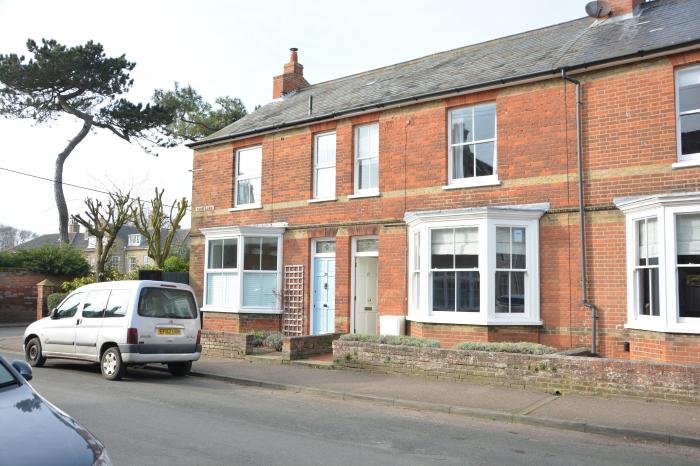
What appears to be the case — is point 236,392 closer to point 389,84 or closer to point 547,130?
point 547,130

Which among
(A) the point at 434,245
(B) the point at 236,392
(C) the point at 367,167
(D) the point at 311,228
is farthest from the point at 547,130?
(B) the point at 236,392

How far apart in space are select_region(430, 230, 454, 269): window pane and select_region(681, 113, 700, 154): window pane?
4.88 meters

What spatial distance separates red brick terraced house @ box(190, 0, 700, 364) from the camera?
1159 cm

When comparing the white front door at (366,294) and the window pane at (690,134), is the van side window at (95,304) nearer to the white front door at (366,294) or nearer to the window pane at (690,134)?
the white front door at (366,294)

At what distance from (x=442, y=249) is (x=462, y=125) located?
3.12 m

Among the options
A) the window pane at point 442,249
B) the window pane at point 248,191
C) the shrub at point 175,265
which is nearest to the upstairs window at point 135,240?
the shrub at point 175,265

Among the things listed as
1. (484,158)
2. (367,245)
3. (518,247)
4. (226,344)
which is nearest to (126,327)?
(226,344)

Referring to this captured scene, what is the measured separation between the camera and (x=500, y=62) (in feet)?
49.9

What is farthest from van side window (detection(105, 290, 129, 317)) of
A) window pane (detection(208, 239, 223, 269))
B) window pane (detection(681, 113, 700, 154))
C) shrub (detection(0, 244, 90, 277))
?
shrub (detection(0, 244, 90, 277))

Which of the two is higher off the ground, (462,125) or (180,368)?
(462,125)

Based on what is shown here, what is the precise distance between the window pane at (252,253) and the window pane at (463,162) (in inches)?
243

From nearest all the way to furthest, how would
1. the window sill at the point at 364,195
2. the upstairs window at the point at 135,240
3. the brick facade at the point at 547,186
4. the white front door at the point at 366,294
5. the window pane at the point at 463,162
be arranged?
1. the brick facade at the point at 547,186
2. the window pane at the point at 463,162
3. the window sill at the point at 364,195
4. the white front door at the point at 366,294
5. the upstairs window at the point at 135,240

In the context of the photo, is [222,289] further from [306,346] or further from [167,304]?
[167,304]

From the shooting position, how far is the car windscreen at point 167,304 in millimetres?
11523
